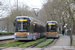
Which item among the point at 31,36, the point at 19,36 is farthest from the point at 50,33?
the point at 19,36

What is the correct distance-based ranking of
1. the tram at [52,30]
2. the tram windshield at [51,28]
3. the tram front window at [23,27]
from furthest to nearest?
the tram windshield at [51,28]
the tram at [52,30]
the tram front window at [23,27]

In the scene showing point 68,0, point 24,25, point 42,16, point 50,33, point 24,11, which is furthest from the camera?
point 42,16

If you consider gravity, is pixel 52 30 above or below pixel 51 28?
below

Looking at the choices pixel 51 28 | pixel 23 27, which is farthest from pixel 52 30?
pixel 23 27

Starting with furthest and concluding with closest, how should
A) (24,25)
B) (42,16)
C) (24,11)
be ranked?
1. (42,16)
2. (24,11)
3. (24,25)

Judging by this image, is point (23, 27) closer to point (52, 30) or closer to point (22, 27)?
point (22, 27)

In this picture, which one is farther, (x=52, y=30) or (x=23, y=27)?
(x=52, y=30)

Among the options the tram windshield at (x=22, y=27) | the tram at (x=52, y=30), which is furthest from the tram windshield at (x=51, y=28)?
the tram windshield at (x=22, y=27)

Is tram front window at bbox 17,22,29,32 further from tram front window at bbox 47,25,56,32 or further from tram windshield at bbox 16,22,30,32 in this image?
tram front window at bbox 47,25,56,32

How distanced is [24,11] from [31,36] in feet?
93.9

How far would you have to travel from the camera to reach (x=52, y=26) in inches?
990

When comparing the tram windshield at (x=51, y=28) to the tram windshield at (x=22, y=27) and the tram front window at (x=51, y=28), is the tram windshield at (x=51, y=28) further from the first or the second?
the tram windshield at (x=22, y=27)

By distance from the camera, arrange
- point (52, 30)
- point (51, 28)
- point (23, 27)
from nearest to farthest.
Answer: point (23, 27) < point (52, 30) < point (51, 28)

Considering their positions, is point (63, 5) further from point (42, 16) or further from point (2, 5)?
point (42, 16)
